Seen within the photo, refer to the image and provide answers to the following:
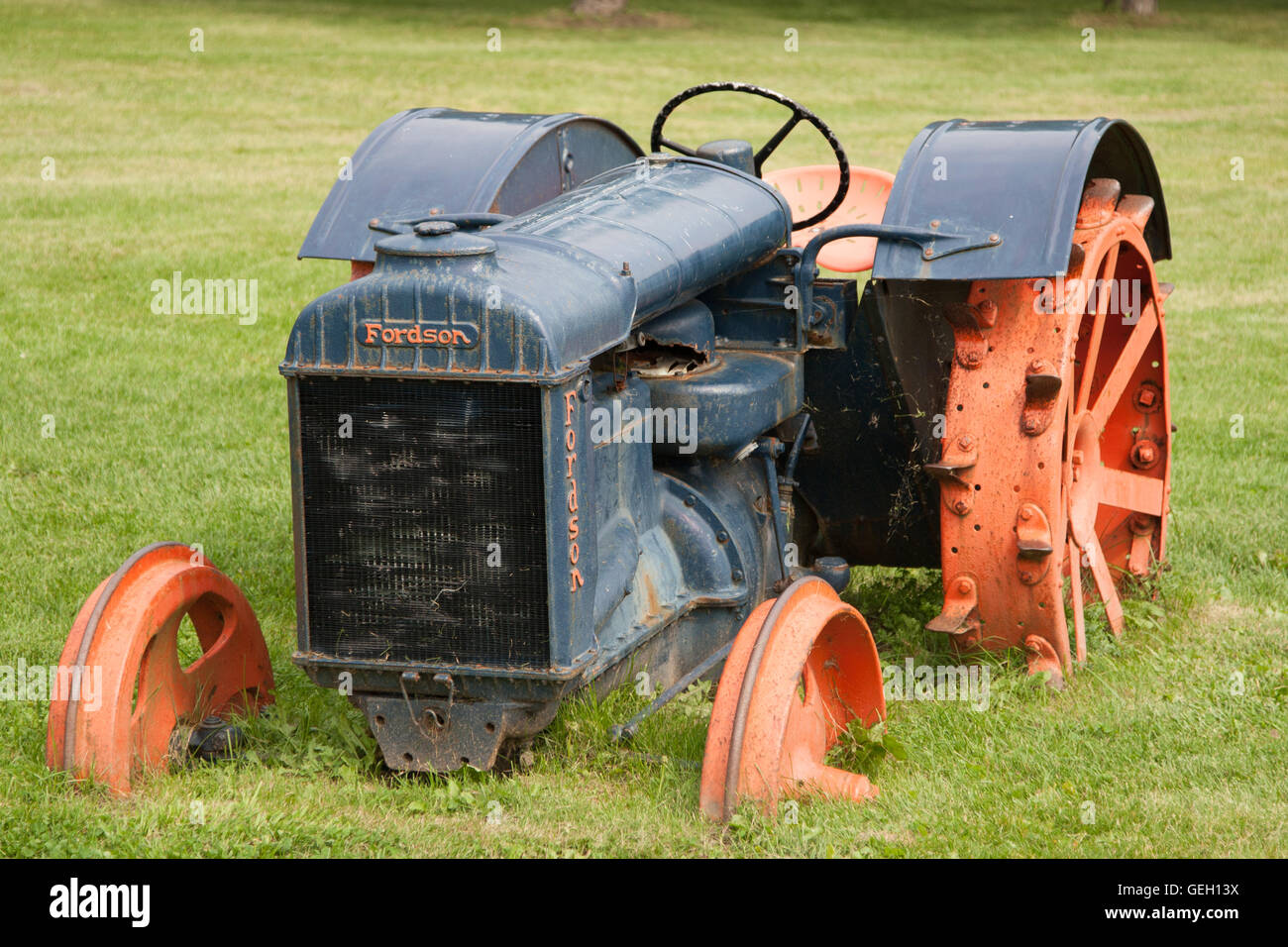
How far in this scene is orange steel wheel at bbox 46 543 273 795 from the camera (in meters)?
3.36

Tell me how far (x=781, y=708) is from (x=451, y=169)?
78.7 inches

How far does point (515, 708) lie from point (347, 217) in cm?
164

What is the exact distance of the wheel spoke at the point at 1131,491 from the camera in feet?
15.7

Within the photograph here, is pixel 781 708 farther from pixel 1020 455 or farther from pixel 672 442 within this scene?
pixel 1020 455

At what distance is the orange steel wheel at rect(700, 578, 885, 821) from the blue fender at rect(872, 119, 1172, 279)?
94cm

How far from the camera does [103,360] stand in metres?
7.99

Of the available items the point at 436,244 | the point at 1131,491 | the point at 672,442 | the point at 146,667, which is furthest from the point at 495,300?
the point at 1131,491

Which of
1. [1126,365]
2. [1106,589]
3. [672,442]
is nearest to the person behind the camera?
[672,442]

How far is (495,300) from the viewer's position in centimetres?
314

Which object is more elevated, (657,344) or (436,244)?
(436,244)

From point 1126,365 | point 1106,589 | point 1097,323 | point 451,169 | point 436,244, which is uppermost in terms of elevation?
point 451,169

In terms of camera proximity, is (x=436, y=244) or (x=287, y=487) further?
(x=287, y=487)

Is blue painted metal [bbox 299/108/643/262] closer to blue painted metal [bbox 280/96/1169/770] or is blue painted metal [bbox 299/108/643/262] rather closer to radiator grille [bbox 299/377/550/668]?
blue painted metal [bbox 280/96/1169/770]
